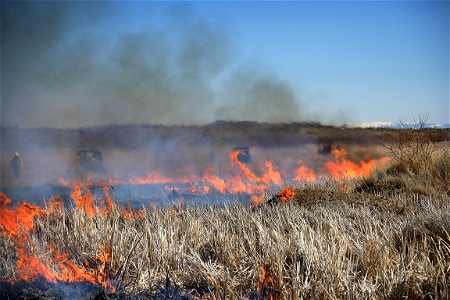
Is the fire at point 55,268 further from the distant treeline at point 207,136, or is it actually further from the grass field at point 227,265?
the distant treeline at point 207,136

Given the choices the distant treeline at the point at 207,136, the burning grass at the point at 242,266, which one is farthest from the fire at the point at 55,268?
the distant treeline at the point at 207,136

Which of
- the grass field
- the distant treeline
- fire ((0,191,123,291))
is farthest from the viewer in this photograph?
the distant treeline

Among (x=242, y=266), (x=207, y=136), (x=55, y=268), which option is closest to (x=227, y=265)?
(x=242, y=266)

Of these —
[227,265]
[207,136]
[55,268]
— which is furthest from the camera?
[207,136]

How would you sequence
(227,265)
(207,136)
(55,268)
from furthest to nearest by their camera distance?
(207,136), (227,265), (55,268)

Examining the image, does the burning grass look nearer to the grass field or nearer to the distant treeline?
the grass field

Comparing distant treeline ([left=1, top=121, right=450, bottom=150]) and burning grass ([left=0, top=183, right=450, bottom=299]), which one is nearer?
burning grass ([left=0, top=183, right=450, bottom=299])

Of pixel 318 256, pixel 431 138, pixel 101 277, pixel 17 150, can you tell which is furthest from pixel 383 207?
pixel 17 150

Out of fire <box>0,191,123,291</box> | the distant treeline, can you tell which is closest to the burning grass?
fire <box>0,191,123,291</box>

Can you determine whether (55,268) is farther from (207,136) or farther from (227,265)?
(207,136)

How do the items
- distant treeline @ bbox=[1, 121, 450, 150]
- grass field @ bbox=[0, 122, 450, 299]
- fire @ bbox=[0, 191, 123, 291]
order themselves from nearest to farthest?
grass field @ bbox=[0, 122, 450, 299] < fire @ bbox=[0, 191, 123, 291] < distant treeline @ bbox=[1, 121, 450, 150]

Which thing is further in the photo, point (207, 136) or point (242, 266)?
point (207, 136)

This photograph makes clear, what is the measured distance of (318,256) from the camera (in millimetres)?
3189

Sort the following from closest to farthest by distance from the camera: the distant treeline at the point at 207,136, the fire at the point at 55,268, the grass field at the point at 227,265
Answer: the grass field at the point at 227,265, the fire at the point at 55,268, the distant treeline at the point at 207,136
